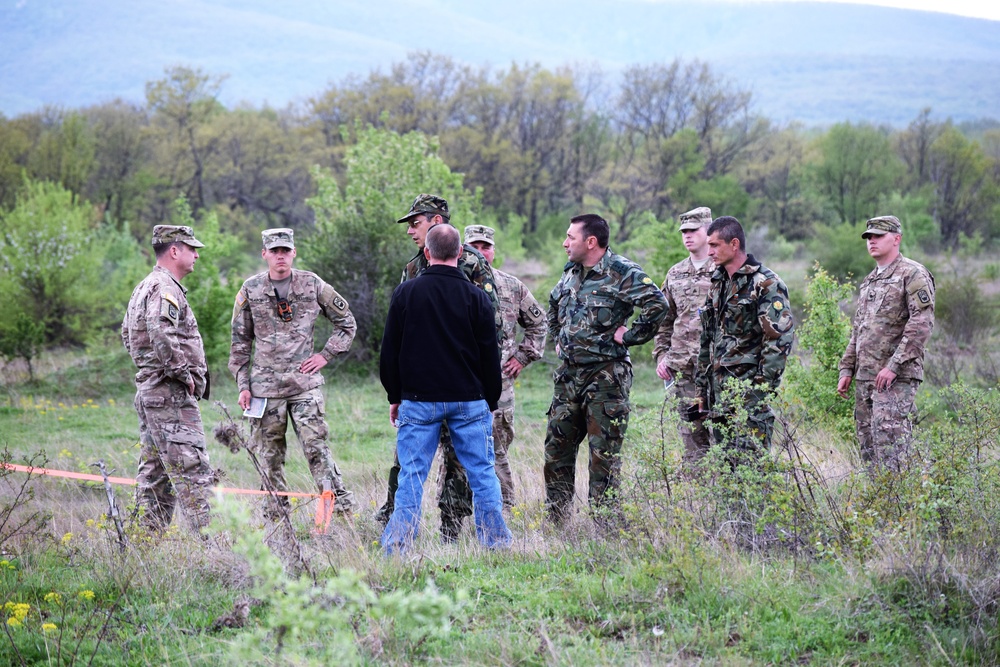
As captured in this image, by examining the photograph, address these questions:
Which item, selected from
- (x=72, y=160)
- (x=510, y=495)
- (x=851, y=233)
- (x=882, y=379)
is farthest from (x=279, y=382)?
(x=72, y=160)

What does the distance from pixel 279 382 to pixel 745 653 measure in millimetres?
4073

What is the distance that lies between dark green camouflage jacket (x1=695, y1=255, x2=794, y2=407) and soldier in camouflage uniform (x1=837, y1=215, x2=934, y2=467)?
115 centimetres

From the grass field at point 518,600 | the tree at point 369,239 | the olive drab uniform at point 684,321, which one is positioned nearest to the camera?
the grass field at point 518,600

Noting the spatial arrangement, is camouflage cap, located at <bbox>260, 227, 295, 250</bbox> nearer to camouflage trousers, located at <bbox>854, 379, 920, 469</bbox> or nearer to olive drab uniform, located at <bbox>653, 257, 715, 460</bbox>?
olive drab uniform, located at <bbox>653, 257, 715, 460</bbox>

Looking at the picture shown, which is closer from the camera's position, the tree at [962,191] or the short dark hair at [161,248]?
the short dark hair at [161,248]

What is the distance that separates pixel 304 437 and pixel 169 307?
1.37m

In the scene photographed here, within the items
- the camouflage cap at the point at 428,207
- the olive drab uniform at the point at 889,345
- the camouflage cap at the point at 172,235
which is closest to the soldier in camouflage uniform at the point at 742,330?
the olive drab uniform at the point at 889,345

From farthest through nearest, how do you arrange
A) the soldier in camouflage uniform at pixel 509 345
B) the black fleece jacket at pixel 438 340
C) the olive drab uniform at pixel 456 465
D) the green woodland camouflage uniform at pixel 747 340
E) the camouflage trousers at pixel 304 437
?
the soldier in camouflage uniform at pixel 509 345
the camouflage trousers at pixel 304 437
the olive drab uniform at pixel 456 465
the green woodland camouflage uniform at pixel 747 340
the black fleece jacket at pixel 438 340

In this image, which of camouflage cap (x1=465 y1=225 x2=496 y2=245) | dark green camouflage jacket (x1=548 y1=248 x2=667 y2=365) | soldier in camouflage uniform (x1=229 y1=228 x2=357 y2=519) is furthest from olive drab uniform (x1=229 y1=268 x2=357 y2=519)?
dark green camouflage jacket (x1=548 y1=248 x2=667 y2=365)

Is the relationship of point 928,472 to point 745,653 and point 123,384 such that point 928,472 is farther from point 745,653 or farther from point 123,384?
point 123,384

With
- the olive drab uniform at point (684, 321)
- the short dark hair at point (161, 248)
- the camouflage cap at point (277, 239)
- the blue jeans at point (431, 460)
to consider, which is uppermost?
the camouflage cap at point (277, 239)

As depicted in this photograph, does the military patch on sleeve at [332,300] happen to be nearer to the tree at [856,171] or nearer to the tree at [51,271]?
the tree at [51,271]

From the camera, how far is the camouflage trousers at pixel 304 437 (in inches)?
251

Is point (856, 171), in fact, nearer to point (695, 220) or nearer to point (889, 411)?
point (695, 220)
